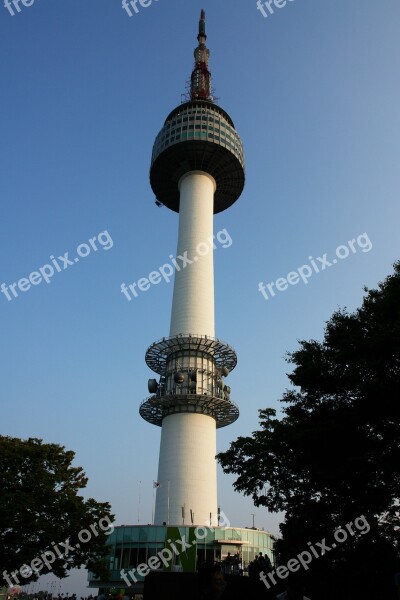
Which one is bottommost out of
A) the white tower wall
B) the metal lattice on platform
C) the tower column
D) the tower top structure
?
the white tower wall

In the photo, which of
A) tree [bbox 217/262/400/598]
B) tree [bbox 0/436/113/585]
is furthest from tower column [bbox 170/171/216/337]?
tree [bbox 217/262/400/598]

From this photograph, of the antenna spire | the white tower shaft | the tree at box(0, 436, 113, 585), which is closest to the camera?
the tree at box(0, 436, 113, 585)

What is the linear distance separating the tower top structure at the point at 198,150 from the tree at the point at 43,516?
54.8 meters

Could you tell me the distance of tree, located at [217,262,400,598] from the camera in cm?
2445

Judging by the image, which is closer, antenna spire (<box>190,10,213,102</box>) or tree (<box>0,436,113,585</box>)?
tree (<box>0,436,113,585</box>)

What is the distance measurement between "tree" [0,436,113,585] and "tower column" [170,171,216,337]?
103 ft

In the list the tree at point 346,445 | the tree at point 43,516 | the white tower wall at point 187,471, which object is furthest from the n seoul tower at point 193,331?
the tree at point 346,445

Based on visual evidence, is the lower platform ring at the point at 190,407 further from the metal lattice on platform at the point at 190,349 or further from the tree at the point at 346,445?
the tree at the point at 346,445

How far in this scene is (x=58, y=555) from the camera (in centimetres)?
3488

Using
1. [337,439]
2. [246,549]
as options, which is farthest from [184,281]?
[337,439]

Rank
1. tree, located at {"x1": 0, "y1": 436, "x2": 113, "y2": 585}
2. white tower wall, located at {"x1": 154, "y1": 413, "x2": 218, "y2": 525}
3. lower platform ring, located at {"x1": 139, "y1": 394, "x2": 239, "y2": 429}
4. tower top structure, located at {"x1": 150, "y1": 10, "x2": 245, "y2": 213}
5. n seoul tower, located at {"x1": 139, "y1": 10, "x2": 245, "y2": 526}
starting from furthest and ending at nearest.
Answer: tower top structure, located at {"x1": 150, "y1": 10, "x2": 245, "y2": 213}
lower platform ring, located at {"x1": 139, "y1": 394, "x2": 239, "y2": 429}
n seoul tower, located at {"x1": 139, "y1": 10, "x2": 245, "y2": 526}
white tower wall, located at {"x1": 154, "y1": 413, "x2": 218, "y2": 525}
tree, located at {"x1": 0, "y1": 436, "x2": 113, "y2": 585}

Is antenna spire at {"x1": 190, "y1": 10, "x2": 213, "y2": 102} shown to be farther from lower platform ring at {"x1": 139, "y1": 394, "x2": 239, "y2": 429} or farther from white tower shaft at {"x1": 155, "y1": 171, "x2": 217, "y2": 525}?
lower platform ring at {"x1": 139, "y1": 394, "x2": 239, "y2": 429}

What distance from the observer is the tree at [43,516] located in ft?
109

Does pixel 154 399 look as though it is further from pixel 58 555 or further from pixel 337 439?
pixel 337 439
